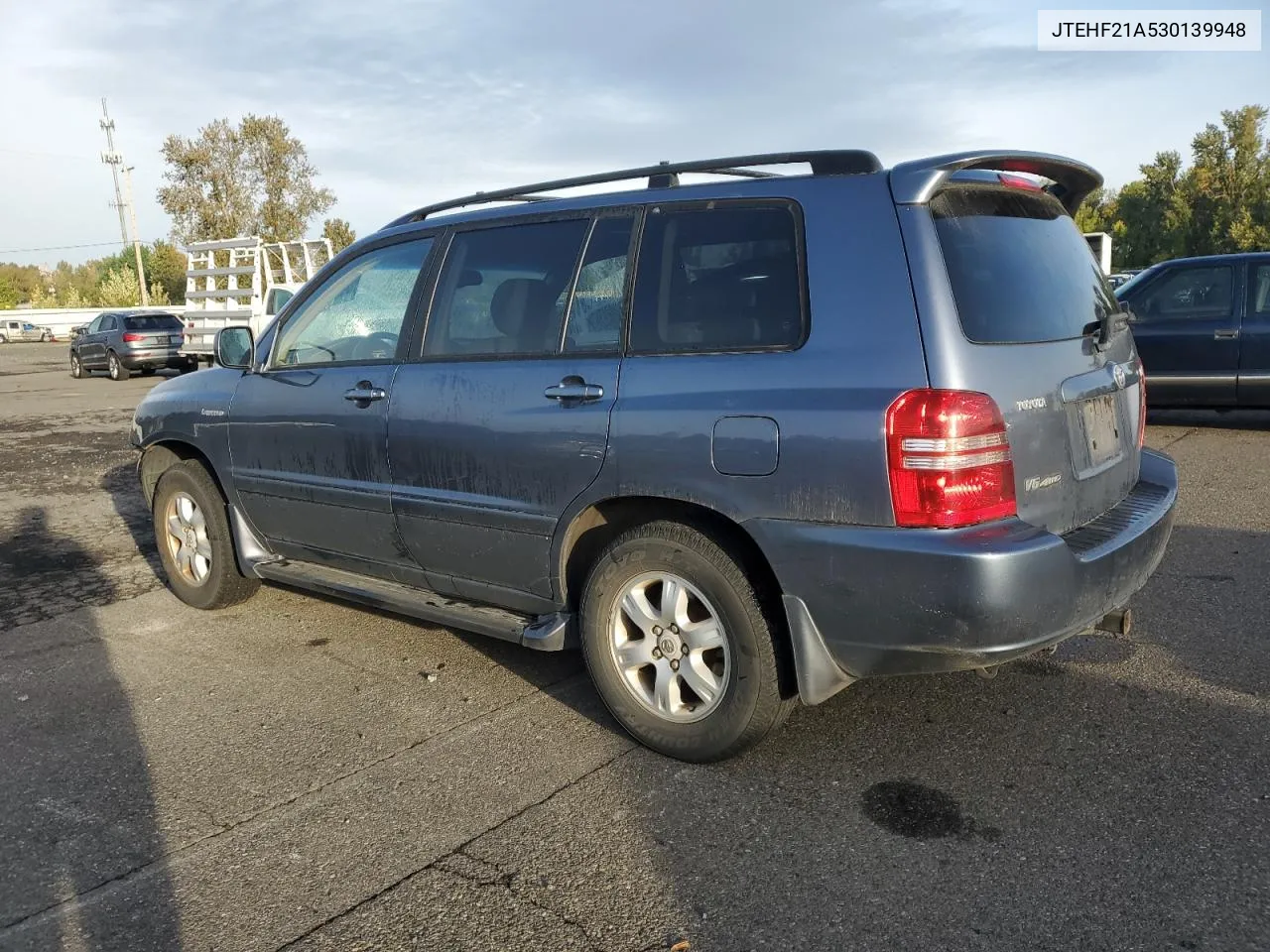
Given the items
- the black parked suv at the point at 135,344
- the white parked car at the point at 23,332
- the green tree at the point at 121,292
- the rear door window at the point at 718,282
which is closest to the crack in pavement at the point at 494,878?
the rear door window at the point at 718,282

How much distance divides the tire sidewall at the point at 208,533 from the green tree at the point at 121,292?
179 ft

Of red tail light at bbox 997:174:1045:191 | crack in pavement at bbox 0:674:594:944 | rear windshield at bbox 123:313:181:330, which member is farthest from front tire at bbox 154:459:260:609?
rear windshield at bbox 123:313:181:330

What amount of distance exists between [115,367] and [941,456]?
22757mm

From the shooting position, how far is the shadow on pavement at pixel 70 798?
2705mm

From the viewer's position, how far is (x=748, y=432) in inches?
124

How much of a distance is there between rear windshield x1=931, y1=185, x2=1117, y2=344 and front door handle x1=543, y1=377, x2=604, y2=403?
1.20 metres

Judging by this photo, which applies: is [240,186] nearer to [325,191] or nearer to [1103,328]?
[325,191]

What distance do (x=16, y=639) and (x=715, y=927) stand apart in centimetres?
399

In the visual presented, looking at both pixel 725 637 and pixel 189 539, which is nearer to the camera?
pixel 725 637

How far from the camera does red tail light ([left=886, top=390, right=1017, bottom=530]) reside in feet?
9.42

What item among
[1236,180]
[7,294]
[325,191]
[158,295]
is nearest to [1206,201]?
[1236,180]

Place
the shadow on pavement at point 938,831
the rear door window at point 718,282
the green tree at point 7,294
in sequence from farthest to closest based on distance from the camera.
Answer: the green tree at point 7,294 → the rear door window at point 718,282 → the shadow on pavement at point 938,831

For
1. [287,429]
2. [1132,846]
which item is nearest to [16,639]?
[287,429]

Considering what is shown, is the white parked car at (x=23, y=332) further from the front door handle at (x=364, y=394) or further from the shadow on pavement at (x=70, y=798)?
the front door handle at (x=364, y=394)
